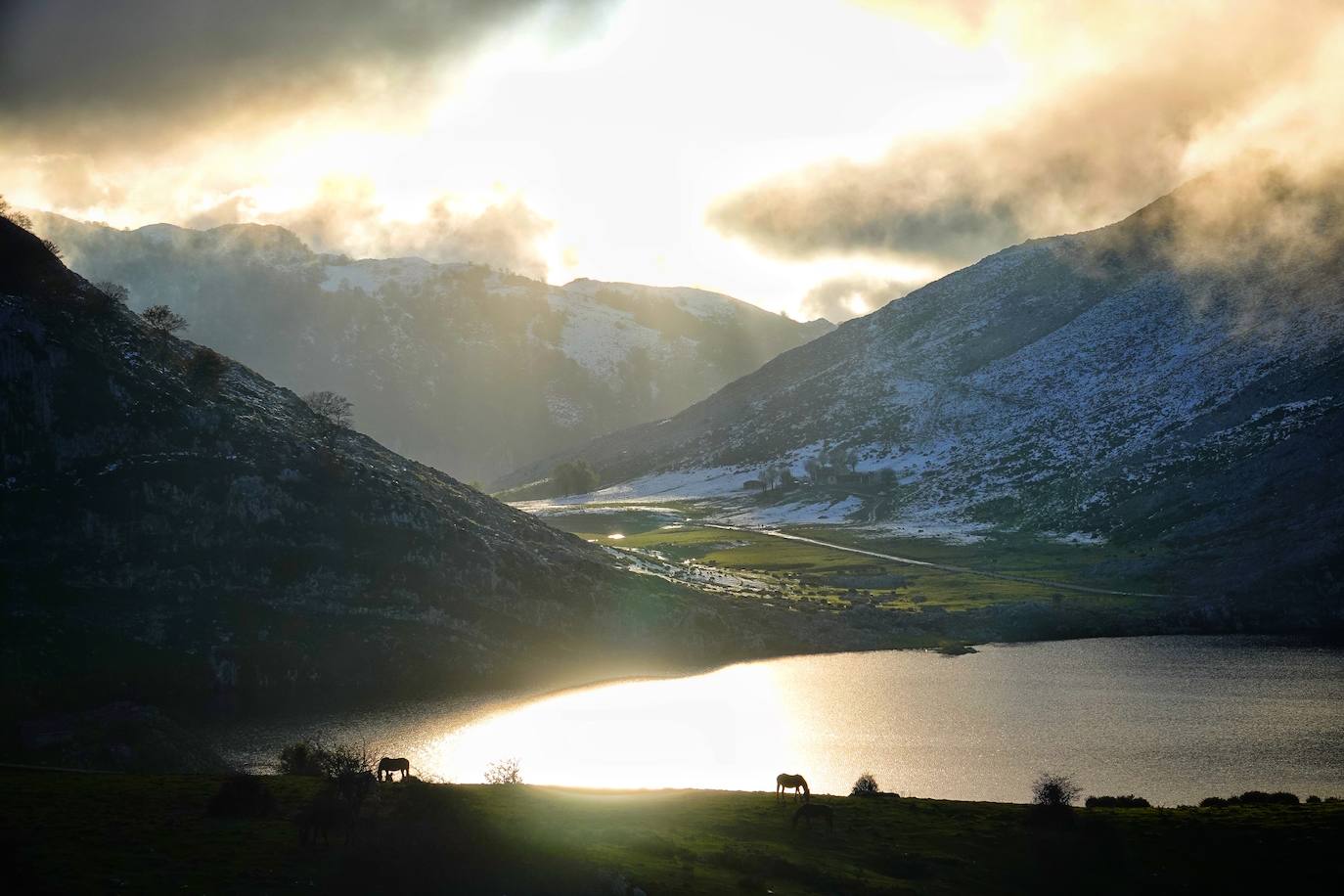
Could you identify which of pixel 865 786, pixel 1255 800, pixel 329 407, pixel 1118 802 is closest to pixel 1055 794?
pixel 1118 802

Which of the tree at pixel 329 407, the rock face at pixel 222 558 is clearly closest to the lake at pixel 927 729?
the rock face at pixel 222 558

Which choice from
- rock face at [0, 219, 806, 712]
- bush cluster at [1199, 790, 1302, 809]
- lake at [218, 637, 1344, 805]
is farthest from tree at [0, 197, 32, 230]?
bush cluster at [1199, 790, 1302, 809]

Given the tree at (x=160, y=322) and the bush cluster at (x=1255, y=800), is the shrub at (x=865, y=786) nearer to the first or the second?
the bush cluster at (x=1255, y=800)

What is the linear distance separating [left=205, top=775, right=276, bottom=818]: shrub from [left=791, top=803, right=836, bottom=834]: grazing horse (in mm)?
26561

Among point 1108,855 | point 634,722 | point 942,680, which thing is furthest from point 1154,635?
point 1108,855

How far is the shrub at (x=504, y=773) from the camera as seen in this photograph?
7125 cm

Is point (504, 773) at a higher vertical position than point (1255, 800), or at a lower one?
lower

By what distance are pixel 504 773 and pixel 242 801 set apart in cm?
3140

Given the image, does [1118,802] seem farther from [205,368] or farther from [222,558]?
[205,368]

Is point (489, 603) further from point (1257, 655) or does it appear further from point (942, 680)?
point (1257, 655)

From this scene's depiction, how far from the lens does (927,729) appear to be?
102812 mm

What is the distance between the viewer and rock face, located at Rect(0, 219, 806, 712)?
11219cm

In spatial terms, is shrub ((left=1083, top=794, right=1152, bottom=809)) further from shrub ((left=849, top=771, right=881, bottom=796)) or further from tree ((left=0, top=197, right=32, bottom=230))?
tree ((left=0, top=197, right=32, bottom=230))

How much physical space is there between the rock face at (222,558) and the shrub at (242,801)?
56848 millimetres
